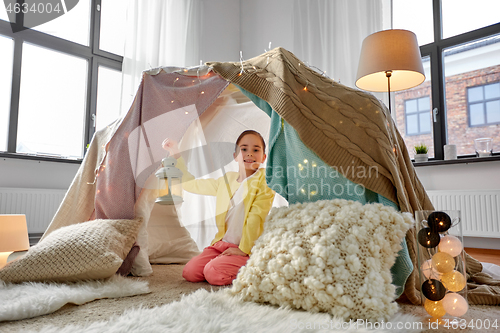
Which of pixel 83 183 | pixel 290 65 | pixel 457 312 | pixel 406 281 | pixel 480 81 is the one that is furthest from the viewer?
pixel 480 81

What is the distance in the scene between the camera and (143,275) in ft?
4.79

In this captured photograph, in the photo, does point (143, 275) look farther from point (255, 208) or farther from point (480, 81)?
point (480, 81)

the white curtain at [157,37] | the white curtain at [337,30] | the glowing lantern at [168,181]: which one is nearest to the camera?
the glowing lantern at [168,181]

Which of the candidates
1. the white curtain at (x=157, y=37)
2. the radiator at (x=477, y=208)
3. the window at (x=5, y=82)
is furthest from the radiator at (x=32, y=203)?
the radiator at (x=477, y=208)

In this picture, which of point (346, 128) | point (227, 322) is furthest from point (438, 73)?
point (227, 322)

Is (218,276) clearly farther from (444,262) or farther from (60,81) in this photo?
(60,81)

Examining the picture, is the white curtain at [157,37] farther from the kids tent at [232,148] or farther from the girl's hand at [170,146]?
the girl's hand at [170,146]

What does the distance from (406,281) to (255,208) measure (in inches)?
24.0

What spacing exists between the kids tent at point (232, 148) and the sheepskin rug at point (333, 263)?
0.13 metres

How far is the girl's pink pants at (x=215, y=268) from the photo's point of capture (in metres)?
1.31

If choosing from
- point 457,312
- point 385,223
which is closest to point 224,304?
A: point 385,223

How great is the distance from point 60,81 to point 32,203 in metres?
1.10

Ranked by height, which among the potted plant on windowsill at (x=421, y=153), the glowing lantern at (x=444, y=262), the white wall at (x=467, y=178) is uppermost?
the potted plant on windowsill at (x=421, y=153)

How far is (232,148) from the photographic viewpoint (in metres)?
1.97
